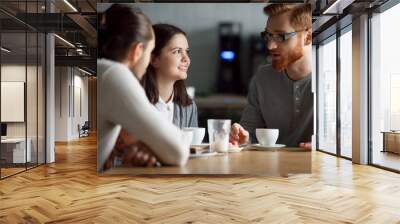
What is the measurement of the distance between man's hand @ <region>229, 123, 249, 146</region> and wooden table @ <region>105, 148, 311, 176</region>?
12 cm

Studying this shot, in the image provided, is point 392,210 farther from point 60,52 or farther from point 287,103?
point 60,52

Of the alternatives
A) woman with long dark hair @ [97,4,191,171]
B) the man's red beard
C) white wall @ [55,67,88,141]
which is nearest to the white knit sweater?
woman with long dark hair @ [97,4,191,171]

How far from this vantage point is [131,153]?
13.9 feet

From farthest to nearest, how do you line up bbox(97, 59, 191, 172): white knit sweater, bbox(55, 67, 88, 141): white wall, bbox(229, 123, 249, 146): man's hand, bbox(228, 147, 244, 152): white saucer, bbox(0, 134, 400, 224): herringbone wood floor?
bbox(55, 67, 88, 141): white wall < bbox(229, 123, 249, 146): man's hand < bbox(228, 147, 244, 152): white saucer < bbox(97, 59, 191, 172): white knit sweater < bbox(0, 134, 400, 224): herringbone wood floor

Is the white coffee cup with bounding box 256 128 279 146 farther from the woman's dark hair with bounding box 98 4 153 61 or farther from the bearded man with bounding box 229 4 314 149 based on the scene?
the woman's dark hair with bounding box 98 4 153 61

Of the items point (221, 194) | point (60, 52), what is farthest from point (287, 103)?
point (60, 52)

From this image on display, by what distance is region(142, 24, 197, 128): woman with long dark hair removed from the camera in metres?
4.24

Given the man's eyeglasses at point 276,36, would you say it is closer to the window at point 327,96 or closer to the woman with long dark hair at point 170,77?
the woman with long dark hair at point 170,77

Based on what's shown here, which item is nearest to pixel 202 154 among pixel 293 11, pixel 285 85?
pixel 285 85

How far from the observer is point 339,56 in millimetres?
8328

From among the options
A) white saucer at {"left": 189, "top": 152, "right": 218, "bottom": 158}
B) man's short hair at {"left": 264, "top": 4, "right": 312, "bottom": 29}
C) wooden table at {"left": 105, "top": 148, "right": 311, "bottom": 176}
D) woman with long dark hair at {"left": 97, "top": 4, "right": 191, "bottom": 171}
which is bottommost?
wooden table at {"left": 105, "top": 148, "right": 311, "bottom": 176}

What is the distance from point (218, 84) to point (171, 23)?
814 millimetres

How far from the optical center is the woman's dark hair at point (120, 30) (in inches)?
164

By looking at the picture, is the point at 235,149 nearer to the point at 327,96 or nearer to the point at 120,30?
the point at 120,30
